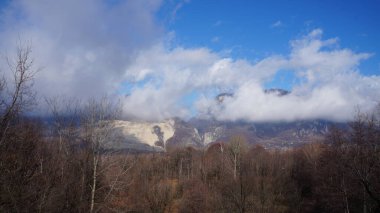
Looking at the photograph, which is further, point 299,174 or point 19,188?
point 299,174

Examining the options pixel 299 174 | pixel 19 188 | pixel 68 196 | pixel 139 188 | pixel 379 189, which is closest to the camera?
pixel 19 188

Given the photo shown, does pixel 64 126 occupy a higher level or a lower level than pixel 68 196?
higher

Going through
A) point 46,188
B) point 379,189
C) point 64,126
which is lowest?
point 379,189

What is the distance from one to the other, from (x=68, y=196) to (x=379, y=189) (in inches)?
1202

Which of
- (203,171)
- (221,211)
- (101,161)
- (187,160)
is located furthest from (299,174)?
(101,161)

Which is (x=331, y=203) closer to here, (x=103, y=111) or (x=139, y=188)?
(x=139, y=188)

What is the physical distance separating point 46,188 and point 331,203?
48.5 meters

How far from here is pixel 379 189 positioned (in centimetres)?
3591

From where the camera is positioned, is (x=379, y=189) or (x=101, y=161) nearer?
(x=101, y=161)

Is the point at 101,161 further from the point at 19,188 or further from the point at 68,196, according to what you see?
the point at 19,188

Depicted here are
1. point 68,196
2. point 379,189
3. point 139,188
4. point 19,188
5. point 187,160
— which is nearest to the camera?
point 19,188

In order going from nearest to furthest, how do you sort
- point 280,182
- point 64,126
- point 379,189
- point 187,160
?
point 64,126 < point 379,189 < point 280,182 < point 187,160

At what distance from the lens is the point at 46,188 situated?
57.8 ft

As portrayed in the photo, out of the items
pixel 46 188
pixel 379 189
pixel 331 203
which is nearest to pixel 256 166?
pixel 331 203
